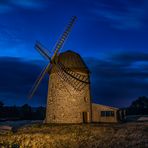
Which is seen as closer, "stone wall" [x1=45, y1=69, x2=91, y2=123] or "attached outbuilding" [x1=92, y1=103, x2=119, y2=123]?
"stone wall" [x1=45, y1=69, x2=91, y2=123]

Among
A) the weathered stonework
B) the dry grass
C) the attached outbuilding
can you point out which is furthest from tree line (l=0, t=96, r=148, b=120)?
the dry grass

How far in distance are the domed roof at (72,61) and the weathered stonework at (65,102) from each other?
1.84ft

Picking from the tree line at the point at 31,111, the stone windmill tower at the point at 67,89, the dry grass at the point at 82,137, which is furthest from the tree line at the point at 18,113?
the dry grass at the point at 82,137

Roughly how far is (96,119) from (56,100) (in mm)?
5293

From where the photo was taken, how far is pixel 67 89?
3669 centimetres

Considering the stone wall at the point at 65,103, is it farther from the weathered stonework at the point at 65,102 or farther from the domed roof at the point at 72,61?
the domed roof at the point at 72,61

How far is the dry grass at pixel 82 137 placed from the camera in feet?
86.5

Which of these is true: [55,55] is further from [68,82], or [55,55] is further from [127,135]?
[127,135]

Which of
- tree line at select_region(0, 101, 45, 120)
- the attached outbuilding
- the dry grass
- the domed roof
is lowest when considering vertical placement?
the dry grass

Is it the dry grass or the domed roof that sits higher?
the domed roof

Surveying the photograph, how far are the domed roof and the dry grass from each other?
8192mm

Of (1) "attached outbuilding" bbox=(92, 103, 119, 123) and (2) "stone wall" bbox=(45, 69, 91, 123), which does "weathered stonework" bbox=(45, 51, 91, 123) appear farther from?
(1) "attached outbuilding" bbox=(92, 103, 119, 123)

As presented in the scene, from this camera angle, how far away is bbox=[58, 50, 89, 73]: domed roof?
37.4 metres

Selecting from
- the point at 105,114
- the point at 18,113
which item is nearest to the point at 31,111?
the point at 18,113
